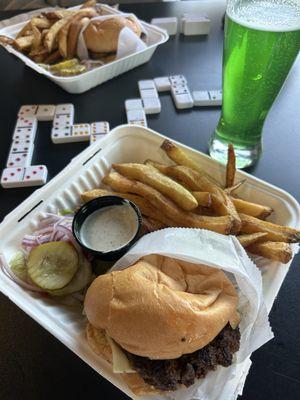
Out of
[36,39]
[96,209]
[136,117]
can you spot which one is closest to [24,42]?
[36,39]

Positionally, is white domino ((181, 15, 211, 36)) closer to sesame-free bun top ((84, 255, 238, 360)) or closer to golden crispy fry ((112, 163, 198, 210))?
golden crispy fry ((112, 163, 198, 210))

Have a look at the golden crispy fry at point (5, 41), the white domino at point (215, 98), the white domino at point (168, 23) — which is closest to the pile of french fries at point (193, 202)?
the white domino at point (215, 98)

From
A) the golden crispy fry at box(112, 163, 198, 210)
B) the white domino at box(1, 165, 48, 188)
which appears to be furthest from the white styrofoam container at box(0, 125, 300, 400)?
the white domino at box(1, 165, 48, 188)

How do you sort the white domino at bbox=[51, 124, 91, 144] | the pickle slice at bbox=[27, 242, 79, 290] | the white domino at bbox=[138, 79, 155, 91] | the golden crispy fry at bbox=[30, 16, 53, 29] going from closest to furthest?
the pickle slice at bbox=[27, 242, 79, 290] < the white domino at bbox=[51, 124, 91, 144] < the white domino at bbox=[138, 79, 155, 91] < the golden crispy fry at bbox=[30, 16, 53, 29]

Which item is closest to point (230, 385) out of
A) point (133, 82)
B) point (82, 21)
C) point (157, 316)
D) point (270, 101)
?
point (157, 316)

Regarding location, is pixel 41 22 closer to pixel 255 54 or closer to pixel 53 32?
pixel 53 32

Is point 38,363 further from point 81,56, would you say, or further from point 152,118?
point 81,56
